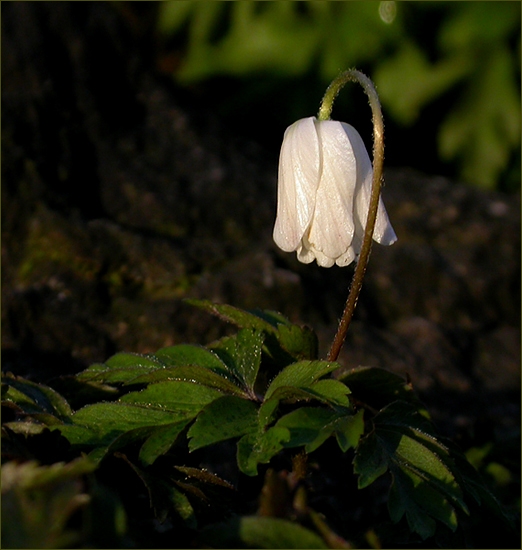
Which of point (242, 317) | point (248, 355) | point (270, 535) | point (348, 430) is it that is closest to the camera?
point (270, 535)

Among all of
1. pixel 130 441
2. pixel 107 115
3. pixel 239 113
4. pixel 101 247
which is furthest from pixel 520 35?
pixel 130 441

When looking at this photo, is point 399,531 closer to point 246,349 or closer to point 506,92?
point 246,349

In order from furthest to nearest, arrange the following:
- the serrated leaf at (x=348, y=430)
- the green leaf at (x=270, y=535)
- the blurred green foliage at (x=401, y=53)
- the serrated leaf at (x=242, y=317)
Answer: the blurred green foliage at (x=401, y=53), the serrated leaf at (x=242, y=317), the serrated leaf at (x=348, y=430), the green leaf at (x=270, y=535)

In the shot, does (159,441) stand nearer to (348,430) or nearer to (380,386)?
(348,430)

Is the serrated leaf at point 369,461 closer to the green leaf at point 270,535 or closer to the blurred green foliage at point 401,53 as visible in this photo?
the green leaf at point 270,535

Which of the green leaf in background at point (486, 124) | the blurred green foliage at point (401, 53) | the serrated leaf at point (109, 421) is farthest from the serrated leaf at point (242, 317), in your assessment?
the green leaf in background at point (486, 124)

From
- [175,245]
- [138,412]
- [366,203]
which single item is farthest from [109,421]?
[175,245]
